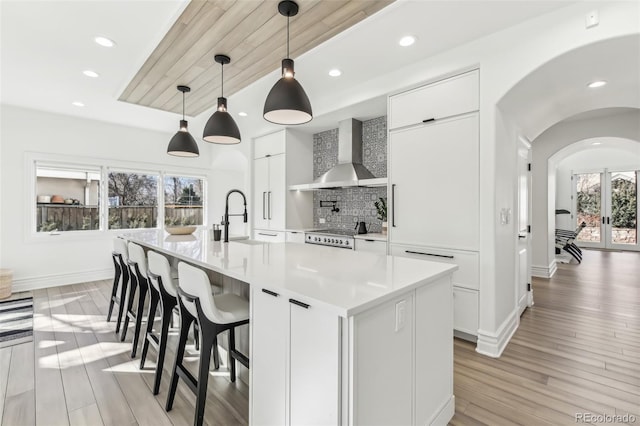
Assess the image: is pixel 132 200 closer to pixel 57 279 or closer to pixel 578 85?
pixel 57 279

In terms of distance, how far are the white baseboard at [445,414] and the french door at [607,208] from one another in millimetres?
9539

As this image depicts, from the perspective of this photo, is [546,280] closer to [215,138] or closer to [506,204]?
[506,204]

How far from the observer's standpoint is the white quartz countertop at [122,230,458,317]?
1.13 m

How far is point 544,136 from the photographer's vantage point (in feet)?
17.6

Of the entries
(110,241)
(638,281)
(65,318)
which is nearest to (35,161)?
(110,241)

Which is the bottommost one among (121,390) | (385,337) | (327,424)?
(121,390)

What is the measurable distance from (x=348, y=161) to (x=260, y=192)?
1.79m

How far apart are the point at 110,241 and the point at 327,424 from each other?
219 inches

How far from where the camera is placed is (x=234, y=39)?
2.50 m

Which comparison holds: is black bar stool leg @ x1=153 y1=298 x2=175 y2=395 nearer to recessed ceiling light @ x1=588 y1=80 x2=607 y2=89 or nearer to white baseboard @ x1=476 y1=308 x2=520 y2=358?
white baseboard @ x1=476 y1=308 x2=520 y2=358

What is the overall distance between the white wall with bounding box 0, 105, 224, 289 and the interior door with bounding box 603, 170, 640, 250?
460 inches

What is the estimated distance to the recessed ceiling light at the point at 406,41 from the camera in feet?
8.20

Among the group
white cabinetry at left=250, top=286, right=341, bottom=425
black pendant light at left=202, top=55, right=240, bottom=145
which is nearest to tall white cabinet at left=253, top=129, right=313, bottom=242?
black pendant light at left=202, top=55, right=240, bottom=145

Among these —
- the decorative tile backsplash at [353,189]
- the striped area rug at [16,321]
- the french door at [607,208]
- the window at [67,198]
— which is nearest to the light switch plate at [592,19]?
the decorative tile backsplash at [353,189]
